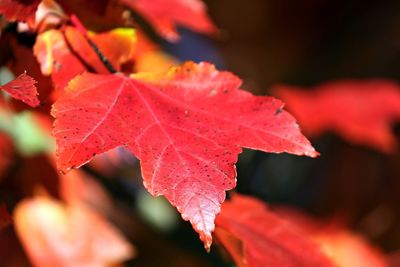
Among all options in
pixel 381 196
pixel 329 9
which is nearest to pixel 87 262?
pixel 381 196

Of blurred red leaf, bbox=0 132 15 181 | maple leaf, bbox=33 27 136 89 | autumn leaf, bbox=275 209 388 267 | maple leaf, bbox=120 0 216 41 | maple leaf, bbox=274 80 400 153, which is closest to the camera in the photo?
maple leaf, bbox=33 27 136 89

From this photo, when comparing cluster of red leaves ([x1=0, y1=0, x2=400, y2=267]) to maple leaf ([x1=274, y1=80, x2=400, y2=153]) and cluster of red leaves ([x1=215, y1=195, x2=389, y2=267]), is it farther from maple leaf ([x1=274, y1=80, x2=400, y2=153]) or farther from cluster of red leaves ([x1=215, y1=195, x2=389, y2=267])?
maple leaf ([x1=274, y1=80, x2=400, y2=153])

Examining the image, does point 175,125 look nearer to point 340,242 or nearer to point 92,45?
point 92,45

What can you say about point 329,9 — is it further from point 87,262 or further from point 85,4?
point 85,4

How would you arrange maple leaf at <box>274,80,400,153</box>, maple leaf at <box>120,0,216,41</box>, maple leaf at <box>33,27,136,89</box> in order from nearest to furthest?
maple leaf at <box>33,27,136,89</box> → maple leaf at <box>120,0,216,41</box> → maple leaf at <box>274,80,400,153</box>

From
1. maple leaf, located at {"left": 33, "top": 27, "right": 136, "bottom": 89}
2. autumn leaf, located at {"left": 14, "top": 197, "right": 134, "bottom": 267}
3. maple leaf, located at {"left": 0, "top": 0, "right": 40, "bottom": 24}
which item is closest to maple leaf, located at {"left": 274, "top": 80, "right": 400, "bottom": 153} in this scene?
autumn leaf, located at {"left": 14, "top": 197, "right": 134, "bottom": 267}

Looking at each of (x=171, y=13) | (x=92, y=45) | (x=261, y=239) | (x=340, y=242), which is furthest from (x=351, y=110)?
(x=92, y=45)

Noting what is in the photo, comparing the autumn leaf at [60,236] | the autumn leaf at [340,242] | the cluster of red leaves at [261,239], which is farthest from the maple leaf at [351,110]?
the cluster of red leaves at [261,239]
